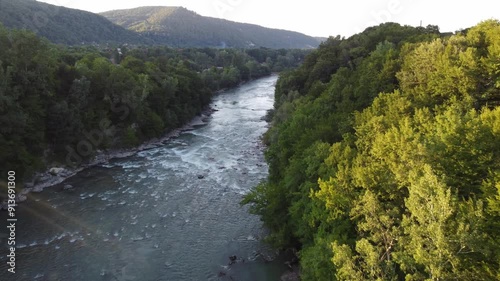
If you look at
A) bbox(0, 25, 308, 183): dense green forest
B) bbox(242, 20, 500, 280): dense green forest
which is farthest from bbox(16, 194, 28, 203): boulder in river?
bbox(242, 20, 500, 280): dense green forest

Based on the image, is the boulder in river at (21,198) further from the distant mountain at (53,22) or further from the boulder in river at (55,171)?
the distant mountain at (53,22)

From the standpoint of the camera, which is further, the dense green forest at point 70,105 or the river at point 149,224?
the dense green forest at point 70,105

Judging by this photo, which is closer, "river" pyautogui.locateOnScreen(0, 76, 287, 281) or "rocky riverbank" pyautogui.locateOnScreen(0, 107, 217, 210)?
"river" pyautogui.locateOnScreen(0, 76, 287, 281)

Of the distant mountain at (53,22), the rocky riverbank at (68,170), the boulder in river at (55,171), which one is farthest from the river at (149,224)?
the distant mountain at (53,22)

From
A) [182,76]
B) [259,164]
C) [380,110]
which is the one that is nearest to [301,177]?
[380,110]

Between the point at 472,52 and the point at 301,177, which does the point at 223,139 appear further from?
the point at 472,52

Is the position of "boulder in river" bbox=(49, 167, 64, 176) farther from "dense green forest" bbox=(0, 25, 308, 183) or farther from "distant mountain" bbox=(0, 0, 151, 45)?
"distant mountain" bbox=(0, 0, 151, 45)

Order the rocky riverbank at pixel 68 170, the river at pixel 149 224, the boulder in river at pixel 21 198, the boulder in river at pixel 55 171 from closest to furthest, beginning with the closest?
the river at pixel 149 224 → the boulder in river at pixel 21 198 → the rocky riverbank at pixel 68 170 → the boulder in river at pixel 55 171
